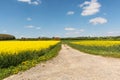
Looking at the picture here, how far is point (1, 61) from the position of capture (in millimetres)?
15406

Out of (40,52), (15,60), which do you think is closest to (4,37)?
(40,52)

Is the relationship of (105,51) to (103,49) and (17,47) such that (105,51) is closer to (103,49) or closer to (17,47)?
(103,49)

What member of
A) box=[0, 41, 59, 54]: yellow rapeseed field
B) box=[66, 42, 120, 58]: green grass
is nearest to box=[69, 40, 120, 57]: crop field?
box=[66, 42, 120, 58]: green grass

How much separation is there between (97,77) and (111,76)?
28.5 inches

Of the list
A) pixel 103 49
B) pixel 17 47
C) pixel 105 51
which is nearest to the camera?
pixel 17 47

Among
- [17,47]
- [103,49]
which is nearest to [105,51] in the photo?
[103,49]

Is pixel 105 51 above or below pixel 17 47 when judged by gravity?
below

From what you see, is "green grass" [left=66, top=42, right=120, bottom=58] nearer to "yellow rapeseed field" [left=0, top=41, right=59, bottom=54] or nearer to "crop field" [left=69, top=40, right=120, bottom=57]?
"crop field" [left=69, top=40, right=120, bottom=57]

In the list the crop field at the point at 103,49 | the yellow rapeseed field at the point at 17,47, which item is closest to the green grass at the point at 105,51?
the crop field at the point at 103,49

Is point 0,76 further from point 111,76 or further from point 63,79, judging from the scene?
point 111,76

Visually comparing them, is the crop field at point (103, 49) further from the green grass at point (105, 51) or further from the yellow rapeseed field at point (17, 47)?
the yellow rapeseed field at point (17, 47)

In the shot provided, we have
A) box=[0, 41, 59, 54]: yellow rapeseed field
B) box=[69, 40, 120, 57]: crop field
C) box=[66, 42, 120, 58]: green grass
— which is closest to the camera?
box=[0, 41, 59, 54]: yellow rapeseed field

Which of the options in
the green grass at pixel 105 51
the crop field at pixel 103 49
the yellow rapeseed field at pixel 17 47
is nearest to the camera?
the yellow rapeseed field at pixel 17 47

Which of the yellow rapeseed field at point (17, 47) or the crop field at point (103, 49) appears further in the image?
the crop field at point (103, 49)
